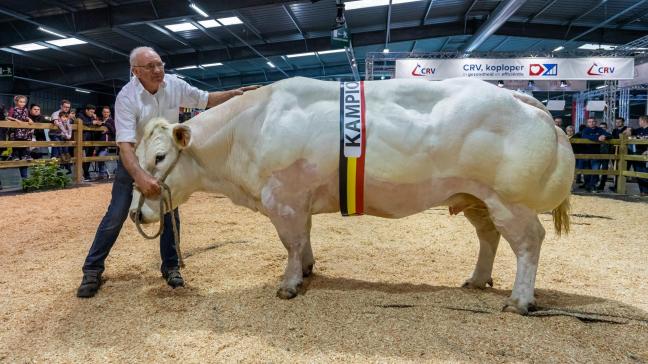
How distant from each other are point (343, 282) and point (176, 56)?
18220 mm

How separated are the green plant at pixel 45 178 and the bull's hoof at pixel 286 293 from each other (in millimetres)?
8922

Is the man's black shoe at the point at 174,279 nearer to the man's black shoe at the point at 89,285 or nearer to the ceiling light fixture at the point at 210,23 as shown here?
the man's black shoe at the point at 89,285

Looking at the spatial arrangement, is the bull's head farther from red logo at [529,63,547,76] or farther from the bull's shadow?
red logo at [529,63,547,76]

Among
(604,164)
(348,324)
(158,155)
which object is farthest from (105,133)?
(604,164)

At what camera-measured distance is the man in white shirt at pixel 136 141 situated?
3.15m

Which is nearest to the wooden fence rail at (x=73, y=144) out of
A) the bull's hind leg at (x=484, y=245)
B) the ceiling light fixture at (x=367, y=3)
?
the bull's hind leg at (x=484, y=245)

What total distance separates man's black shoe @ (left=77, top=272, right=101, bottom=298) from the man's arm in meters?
0.80

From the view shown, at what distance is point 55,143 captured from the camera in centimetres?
1063

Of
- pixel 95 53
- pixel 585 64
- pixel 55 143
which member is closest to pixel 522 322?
pixel 55 143

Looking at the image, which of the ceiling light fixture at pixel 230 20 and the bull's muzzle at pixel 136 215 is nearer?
the bull's muzzle at pixel 136 215

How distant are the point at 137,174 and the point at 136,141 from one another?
0.35 metres

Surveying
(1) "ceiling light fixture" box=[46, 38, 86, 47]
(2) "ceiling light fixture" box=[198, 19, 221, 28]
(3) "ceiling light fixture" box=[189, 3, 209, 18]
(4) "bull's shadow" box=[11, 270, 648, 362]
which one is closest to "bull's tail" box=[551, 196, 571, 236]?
(4) "bull's shadow" box=[11, 270, 648, 362]

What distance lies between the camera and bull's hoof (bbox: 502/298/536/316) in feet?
9.38

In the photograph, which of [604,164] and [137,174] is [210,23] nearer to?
[604,164]
